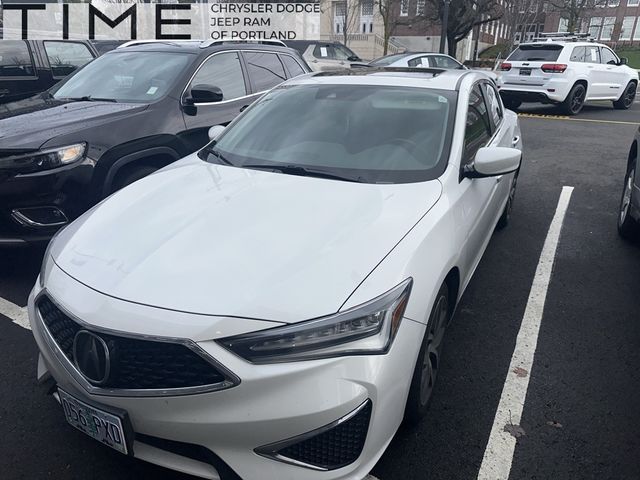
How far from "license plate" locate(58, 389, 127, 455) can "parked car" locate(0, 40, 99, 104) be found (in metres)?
6.18

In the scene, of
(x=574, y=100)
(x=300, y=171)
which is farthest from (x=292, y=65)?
(x=574, y=100)

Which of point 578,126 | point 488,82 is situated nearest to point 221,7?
point 578,126

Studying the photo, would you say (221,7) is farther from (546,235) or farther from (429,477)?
(429,477)

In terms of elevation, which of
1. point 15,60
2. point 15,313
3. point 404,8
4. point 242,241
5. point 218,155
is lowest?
point 15,313

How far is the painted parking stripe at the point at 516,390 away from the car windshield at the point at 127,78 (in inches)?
140

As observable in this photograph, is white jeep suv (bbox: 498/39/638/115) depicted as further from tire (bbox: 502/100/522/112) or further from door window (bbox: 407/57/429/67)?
door window (bbox: 407/57/429/67)

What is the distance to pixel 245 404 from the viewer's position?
175 centimetres

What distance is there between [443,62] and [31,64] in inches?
408

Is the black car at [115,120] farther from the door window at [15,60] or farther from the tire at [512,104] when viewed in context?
the tire at [512,104]

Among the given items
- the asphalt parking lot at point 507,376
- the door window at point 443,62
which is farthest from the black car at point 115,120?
the door window at point 443,62

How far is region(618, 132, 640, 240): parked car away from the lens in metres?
4.15

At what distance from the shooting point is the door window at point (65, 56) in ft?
24.7

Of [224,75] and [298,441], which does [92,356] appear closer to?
[298,441]

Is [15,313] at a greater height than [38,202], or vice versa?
[38,202]
